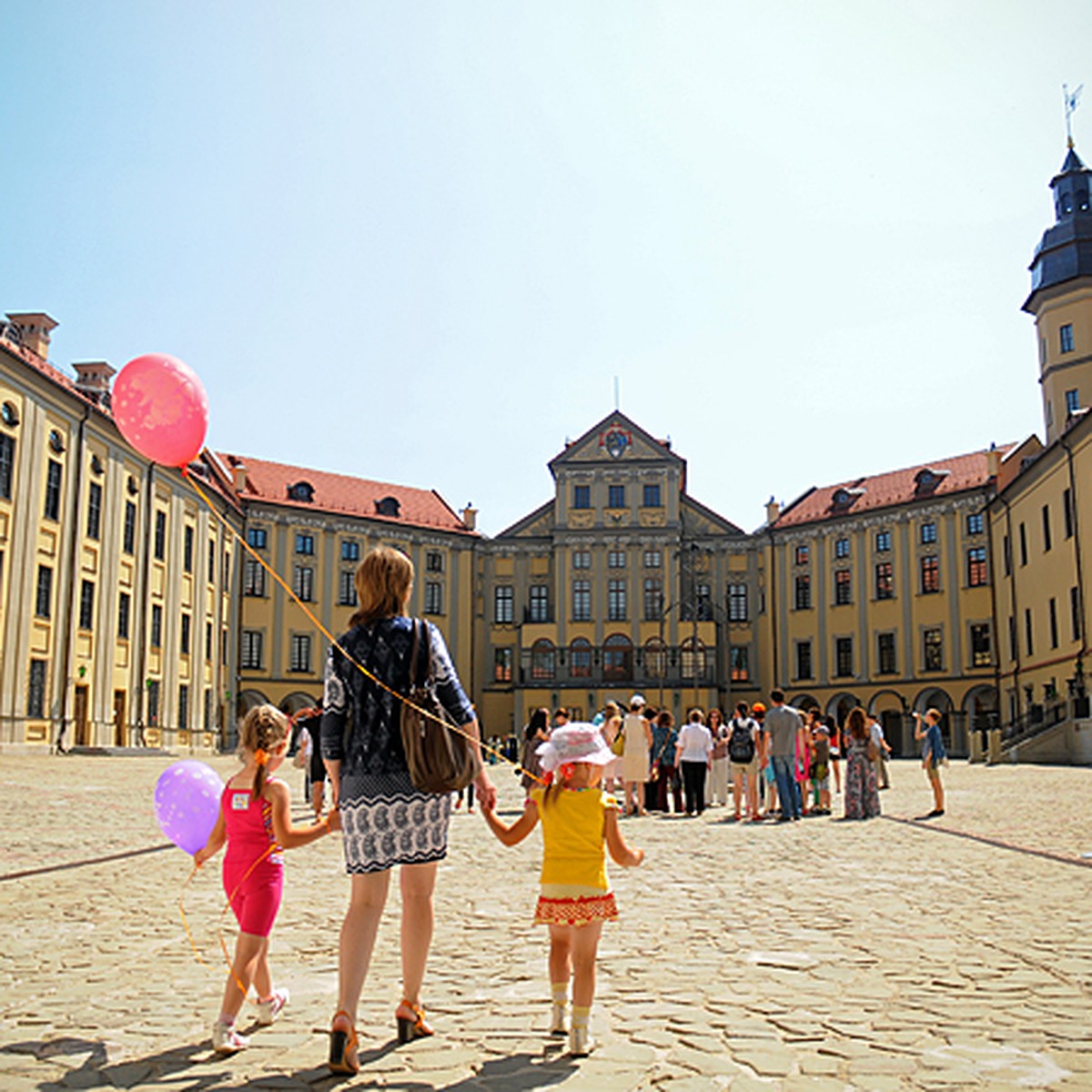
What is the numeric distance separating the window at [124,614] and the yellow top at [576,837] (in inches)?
1580

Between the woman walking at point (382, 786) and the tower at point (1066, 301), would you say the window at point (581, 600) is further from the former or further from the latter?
the woman walking at point (382, 786)

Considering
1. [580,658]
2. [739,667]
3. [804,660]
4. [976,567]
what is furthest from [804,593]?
[580,658]

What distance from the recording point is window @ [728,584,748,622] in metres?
66.0

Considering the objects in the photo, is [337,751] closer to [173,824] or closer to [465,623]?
[173,824]

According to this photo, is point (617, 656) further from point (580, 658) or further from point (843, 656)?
point (843, 656)

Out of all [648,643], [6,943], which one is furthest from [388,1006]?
[648,643]

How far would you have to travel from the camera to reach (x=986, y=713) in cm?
5578

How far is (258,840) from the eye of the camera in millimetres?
5352

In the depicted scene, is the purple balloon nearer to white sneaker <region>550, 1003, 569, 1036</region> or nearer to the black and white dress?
the black and white dress

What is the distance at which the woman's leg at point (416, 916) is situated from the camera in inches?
192

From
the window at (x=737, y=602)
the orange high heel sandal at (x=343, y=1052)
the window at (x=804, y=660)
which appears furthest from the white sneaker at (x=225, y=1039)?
the window at (x=737, y=602)

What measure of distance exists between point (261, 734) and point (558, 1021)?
183 centimetres

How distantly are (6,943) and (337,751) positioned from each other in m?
3.74

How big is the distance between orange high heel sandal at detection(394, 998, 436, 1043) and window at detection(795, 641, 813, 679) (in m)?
59.6
